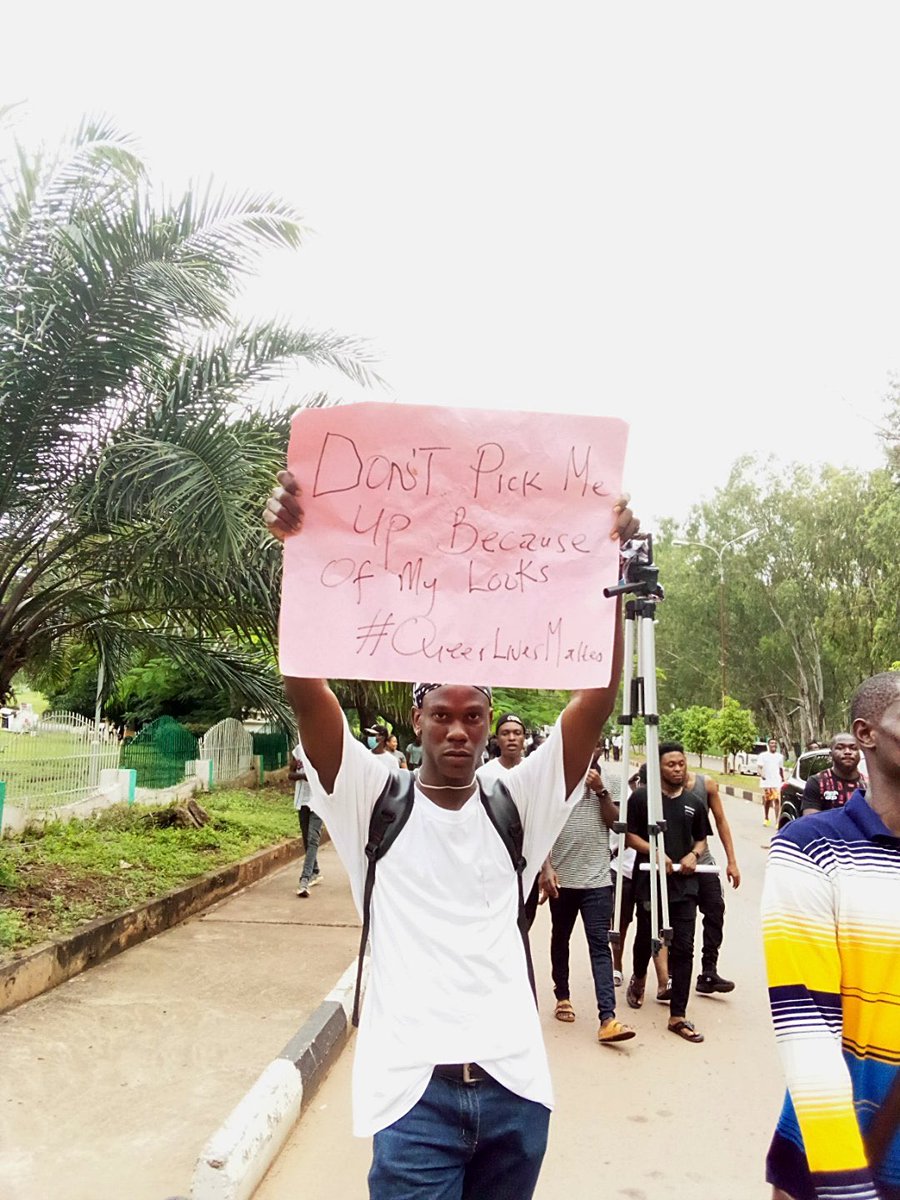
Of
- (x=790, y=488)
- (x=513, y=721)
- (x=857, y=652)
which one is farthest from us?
(x=790, y=488)

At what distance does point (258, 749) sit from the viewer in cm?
1989

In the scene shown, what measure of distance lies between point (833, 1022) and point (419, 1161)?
77 cm

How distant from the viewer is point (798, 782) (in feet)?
34.2

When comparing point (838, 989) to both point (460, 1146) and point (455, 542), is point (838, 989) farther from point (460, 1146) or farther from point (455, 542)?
point (455, 542)

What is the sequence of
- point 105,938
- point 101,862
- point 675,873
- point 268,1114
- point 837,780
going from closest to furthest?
point 268,1114, point 675,873, point 837,780, point 105,938, point 101,862

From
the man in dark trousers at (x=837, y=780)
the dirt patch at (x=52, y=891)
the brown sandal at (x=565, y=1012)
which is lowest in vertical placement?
the brown sandal at (x=565, y=1012)

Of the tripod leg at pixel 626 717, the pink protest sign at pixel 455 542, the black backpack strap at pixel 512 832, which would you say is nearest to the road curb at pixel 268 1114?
the tripod leg at pixel 626 717

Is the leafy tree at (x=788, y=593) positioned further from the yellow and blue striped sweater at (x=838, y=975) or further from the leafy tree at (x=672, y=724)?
the yellow and blue striped sweater at (x=838, y=975)

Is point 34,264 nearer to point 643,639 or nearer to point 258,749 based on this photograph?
point 643,639

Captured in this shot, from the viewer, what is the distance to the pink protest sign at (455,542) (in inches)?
88.1

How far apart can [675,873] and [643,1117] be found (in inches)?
68.3

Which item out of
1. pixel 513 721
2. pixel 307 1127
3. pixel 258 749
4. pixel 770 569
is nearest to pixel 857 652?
pixel 770 569

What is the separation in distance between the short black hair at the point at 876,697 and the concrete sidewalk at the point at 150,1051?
2.90m

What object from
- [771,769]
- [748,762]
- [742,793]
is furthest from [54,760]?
[748,762]
